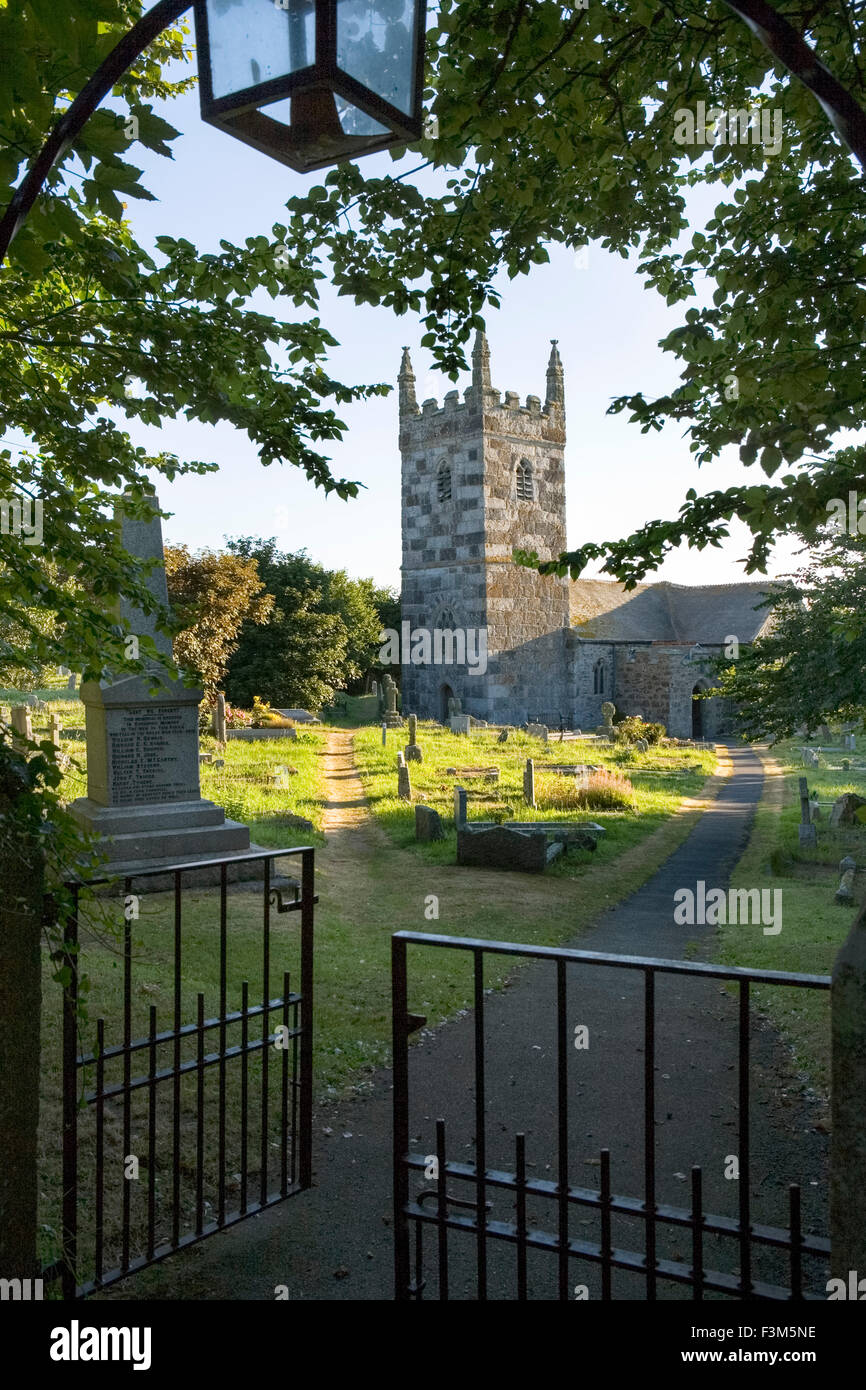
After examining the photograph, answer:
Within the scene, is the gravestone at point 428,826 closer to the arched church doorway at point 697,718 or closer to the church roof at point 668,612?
the church roof at point 668,612

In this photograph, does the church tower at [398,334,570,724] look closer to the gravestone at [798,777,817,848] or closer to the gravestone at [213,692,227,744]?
the gravestone at [213,692,227,744]

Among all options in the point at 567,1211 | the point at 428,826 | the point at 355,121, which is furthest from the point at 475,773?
the point at 355,121

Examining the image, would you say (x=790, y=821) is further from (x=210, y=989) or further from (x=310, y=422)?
(x=310, y=422)

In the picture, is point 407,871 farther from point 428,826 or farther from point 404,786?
point 404,786

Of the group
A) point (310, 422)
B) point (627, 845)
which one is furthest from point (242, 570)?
point (310, 422)

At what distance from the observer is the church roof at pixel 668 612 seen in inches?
1521

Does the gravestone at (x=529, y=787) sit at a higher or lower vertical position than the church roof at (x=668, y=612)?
lower

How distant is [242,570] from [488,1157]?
74.0 ft

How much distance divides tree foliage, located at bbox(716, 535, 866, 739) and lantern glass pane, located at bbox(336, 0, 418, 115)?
9.07 metres

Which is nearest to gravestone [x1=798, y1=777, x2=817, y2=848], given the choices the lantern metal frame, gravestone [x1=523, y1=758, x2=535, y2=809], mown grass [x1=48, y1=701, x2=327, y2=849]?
gravestone [x1=523, y1=758, x2=535, y2=809]

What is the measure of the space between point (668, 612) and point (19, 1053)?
42.4m

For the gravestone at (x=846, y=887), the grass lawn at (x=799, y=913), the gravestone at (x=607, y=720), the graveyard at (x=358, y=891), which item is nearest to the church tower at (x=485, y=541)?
the gravestone at (x=607, y=720)

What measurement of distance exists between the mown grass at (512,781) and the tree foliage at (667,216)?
29.4 ft

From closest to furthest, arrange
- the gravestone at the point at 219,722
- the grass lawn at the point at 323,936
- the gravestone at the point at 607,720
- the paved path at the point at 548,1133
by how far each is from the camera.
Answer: the paved path at the point at 548,1133 → the grass lawn at the point at 323,936 → the gravestone at the point at 219,722 → the gravestone at the point at 607,720
